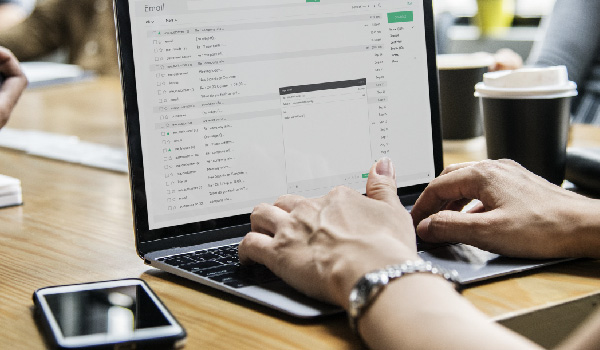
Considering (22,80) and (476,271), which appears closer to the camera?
(476,271)

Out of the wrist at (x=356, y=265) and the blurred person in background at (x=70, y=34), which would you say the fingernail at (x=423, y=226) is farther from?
the blurred person in background at (x=70, y=34)

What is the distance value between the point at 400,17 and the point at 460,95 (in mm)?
368

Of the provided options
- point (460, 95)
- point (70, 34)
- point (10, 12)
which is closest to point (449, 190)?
point (460, 95)

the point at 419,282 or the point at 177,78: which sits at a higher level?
the point at 177,78

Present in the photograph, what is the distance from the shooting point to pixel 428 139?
35.8 inches

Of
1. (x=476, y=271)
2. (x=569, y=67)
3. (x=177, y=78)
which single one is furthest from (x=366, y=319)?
(x=569, y=67)

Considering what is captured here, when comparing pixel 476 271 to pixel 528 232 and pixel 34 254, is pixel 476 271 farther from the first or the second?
pixel 34 254

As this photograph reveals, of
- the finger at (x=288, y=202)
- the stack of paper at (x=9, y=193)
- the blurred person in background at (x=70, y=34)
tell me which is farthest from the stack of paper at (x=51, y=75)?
the finger at (x=288, y=202)

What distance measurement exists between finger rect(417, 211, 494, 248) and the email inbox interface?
145 mm

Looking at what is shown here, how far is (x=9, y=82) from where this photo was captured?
1.11 m

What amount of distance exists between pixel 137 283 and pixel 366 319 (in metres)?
0.22

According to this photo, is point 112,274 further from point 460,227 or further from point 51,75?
point 51,75

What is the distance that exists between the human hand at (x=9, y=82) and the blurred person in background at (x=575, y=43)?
1.30 metres

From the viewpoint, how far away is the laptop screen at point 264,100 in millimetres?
750
